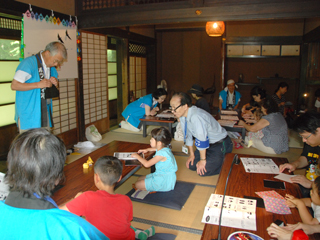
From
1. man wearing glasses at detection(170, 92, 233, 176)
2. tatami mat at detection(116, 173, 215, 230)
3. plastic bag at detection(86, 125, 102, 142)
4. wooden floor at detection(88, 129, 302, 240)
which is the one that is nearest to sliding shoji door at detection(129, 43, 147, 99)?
plastic bag at detection(86, 125, 102, 142)

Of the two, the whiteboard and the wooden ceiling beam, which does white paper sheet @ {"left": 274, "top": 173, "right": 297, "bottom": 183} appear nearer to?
the wooden ceiling beam

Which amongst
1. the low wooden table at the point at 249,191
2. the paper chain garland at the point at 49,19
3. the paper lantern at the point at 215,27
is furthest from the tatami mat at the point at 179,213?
the paper lantern at the point at 215,27

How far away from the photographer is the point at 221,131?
3496mm

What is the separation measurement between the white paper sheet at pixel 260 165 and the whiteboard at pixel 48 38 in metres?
3.18

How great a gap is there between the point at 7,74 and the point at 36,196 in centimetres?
358

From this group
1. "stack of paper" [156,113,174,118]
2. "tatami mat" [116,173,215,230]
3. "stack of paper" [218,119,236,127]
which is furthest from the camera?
"stack of paper" [156,113,174,118]

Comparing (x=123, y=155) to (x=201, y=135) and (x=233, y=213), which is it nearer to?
(x=201, y=135)

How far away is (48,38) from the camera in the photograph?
13.3 ft

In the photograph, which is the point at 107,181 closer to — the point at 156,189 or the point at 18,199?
the point at 18,199

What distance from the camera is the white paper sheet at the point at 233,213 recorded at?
1551mm

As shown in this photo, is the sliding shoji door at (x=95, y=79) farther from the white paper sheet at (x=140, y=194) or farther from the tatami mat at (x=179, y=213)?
the tatami mat at (x=179, y=213)

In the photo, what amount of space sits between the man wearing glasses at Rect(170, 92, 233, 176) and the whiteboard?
7.36ft

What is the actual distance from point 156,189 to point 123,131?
3.25 metres

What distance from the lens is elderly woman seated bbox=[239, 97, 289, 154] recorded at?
411cm
